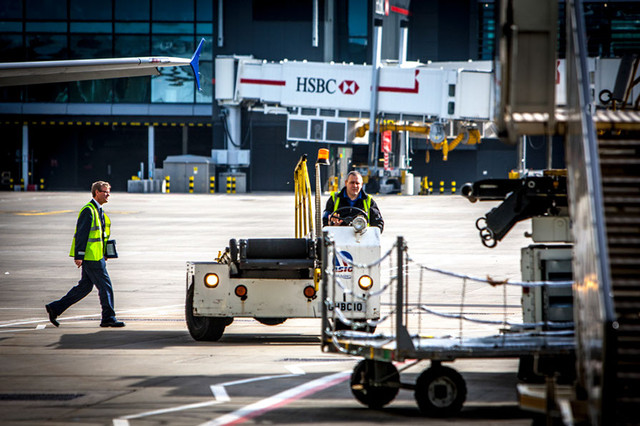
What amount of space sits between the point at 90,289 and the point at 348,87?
141 feet

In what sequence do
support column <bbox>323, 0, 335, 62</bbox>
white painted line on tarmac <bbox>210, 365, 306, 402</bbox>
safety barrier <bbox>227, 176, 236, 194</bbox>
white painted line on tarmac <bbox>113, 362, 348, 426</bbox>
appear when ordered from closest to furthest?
1. white painted line on tarmac <bbox>113, 362, 348, 426</bbox>
2. white painted line on tarmac <bbox>210, 365, 306, 402</bbox>
3. safety barrier <bbox>227, 176, 236, 194</bbox>
4. support column <bbox>323, 0, 335, 62</bbox>

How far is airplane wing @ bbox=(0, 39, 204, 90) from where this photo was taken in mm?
23406

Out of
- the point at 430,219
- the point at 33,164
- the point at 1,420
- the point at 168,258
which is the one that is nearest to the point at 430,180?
the point at 33,164

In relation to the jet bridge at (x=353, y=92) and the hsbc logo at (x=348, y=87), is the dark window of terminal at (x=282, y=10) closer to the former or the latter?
the jet bridge at (x=353, y=92)

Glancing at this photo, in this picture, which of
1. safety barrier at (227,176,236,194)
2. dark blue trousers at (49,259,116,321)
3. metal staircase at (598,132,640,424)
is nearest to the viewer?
metal staircase at (598,132,640,424)

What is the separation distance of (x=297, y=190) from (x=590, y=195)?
25.4 ft

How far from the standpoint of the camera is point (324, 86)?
57.0m

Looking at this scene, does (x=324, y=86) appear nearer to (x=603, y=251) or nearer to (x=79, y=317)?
(x=79, y=317)

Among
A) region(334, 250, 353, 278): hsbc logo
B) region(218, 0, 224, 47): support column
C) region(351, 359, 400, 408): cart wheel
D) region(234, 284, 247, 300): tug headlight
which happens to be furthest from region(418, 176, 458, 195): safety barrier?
region(351, 359, 400, 408): cart wheel

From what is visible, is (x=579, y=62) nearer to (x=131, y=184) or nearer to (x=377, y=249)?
(x=377, y=249)

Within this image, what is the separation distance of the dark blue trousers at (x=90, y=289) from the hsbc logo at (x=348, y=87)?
42.6 meters

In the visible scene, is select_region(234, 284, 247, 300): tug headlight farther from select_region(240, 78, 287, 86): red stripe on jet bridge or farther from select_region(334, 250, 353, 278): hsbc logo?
select_region(240, 78, 287, 86): red stripe on jet bridge

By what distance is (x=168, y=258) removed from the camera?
25562 millimetres

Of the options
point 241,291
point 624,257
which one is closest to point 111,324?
point 241,291
